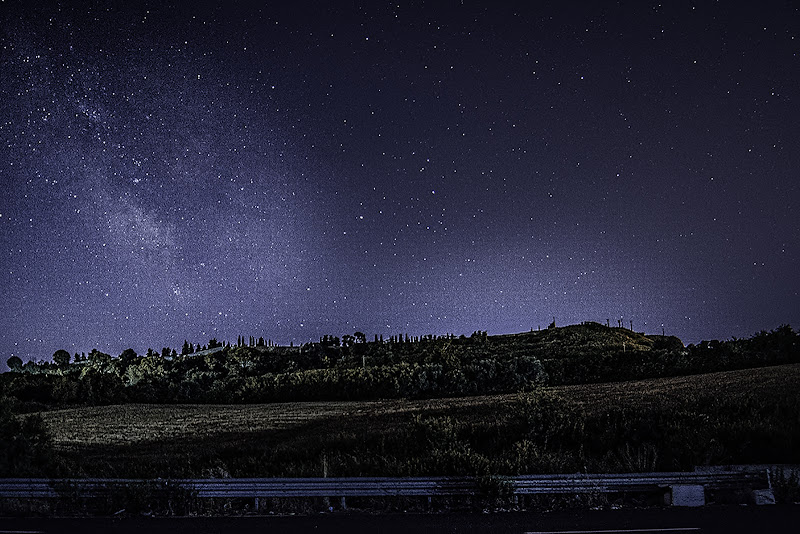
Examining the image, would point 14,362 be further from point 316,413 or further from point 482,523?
point 482,523

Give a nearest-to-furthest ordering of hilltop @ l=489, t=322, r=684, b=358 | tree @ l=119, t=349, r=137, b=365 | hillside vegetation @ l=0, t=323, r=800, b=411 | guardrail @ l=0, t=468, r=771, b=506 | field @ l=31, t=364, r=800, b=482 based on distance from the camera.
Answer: guardrail @ l=0, t=468, r=771, b=506, field @ l=31, t=364, r=800, b=482, hillside vegetation @ l=0, t=323, r=800, b=411, hilltop @ l=489, t=322, r=684, b=358, tree @ l=119, t=349, r=137, b=365

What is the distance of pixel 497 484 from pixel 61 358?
Result: 100144 millimetres

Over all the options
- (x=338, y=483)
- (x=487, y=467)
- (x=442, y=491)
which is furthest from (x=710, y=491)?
(x=338, y=483)

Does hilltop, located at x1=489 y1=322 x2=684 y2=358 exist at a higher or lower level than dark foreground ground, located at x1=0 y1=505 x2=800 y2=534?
higher

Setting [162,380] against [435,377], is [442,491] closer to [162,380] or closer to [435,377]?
[435,377]

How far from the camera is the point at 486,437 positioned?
18859 mm

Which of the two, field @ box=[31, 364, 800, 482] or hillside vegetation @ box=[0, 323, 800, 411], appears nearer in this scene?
field @ box=[31, 364, 800, 482]

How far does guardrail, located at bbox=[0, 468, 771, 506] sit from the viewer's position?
10750mm

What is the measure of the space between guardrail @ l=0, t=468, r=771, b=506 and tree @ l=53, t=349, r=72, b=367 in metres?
90.6

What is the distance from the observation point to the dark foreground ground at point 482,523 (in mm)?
9156

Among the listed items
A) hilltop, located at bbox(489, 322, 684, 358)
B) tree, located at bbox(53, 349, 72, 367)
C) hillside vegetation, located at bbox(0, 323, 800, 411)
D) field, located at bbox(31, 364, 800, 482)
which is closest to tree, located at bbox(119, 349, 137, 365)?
hillside vegetation, located at bbox(0, 323, 800, 411)

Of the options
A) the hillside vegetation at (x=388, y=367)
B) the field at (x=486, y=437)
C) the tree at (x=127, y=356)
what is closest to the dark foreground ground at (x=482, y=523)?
the field at (x=486, y=437)

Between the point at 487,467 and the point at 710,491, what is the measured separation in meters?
4.12

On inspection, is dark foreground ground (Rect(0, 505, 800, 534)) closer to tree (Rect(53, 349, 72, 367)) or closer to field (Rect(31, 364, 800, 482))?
field (Rect(31, 364, 800, 482))
